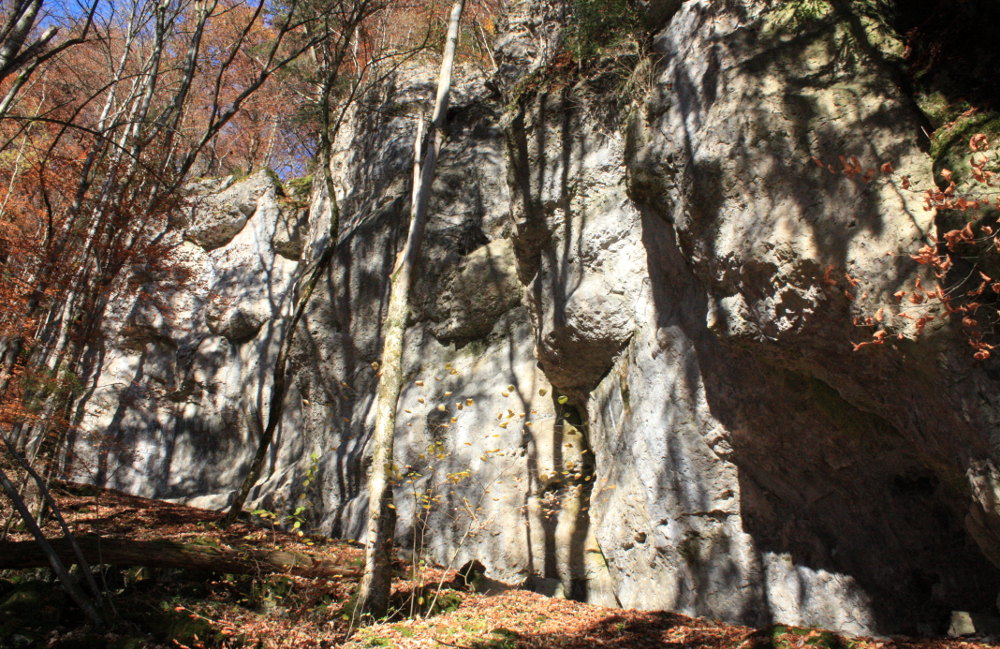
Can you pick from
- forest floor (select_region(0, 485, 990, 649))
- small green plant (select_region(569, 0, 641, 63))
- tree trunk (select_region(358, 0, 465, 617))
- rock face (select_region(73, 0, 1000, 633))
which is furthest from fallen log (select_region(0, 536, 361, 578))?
small green plant (select_region(569, 0, 641, 63))

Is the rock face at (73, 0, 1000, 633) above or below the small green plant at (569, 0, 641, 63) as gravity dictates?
below

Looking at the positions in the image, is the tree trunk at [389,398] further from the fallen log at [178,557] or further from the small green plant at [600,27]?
the small green plant at [600,27]

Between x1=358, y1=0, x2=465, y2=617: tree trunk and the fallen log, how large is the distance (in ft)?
2.72

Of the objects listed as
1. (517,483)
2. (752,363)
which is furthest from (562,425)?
(752,363)

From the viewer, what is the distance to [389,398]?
609cm

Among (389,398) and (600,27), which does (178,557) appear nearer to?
(389,398)

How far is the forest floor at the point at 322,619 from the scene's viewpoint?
4.18 meters

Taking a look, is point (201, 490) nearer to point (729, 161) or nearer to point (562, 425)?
point (562, 425)

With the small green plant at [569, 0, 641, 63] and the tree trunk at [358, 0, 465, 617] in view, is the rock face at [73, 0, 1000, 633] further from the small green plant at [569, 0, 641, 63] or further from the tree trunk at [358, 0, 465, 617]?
the tree trunk at [358, 0, 465, 617]

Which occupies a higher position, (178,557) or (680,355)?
(680,355)

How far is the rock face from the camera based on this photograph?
452cm

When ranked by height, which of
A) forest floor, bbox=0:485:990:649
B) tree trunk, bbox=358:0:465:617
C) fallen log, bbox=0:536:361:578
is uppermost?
tree trunk, bbox=358:0:465:617

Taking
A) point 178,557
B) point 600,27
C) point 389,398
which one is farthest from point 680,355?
point 178,557

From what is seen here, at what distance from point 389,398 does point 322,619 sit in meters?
2.09
